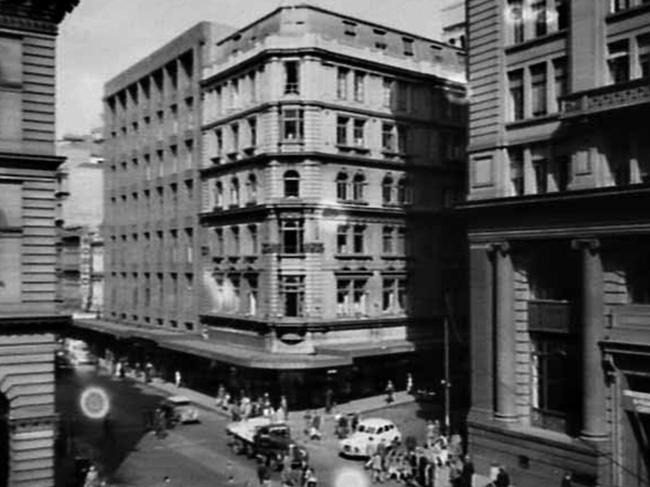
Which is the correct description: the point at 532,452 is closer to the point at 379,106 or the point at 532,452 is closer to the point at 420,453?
the point at 420,453

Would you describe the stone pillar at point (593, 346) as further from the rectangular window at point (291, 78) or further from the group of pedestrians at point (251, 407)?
the rectangular window at point (291, 78)

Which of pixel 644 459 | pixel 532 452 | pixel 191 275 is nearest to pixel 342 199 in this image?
pixel 191 275

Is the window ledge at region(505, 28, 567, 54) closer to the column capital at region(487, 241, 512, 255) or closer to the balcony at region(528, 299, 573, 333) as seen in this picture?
the column capital at region(487, 241, 512, 255)

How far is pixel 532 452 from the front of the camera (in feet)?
99.5

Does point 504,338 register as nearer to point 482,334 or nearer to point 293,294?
point 482,334

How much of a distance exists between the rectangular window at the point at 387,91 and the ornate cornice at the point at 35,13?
101 feet

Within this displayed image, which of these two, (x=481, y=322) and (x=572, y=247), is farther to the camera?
(x=481, y=322)

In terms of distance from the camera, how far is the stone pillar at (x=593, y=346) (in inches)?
1104

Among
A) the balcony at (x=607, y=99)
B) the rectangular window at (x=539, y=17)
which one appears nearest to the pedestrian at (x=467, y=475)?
the balcony at (x=607, y=99)

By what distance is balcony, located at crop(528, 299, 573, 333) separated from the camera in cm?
2998

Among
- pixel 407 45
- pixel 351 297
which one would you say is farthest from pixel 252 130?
pixel 407 45

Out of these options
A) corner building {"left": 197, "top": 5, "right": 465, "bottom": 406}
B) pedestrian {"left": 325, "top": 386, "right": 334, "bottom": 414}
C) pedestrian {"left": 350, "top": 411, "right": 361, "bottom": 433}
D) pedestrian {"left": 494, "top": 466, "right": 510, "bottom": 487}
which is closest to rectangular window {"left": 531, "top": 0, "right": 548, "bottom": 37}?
pedestrian {"left": 494, "top": 466, "right": 510, "bottom": 487}

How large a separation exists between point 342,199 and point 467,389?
15.2 meters

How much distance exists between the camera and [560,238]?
96.8 ft
